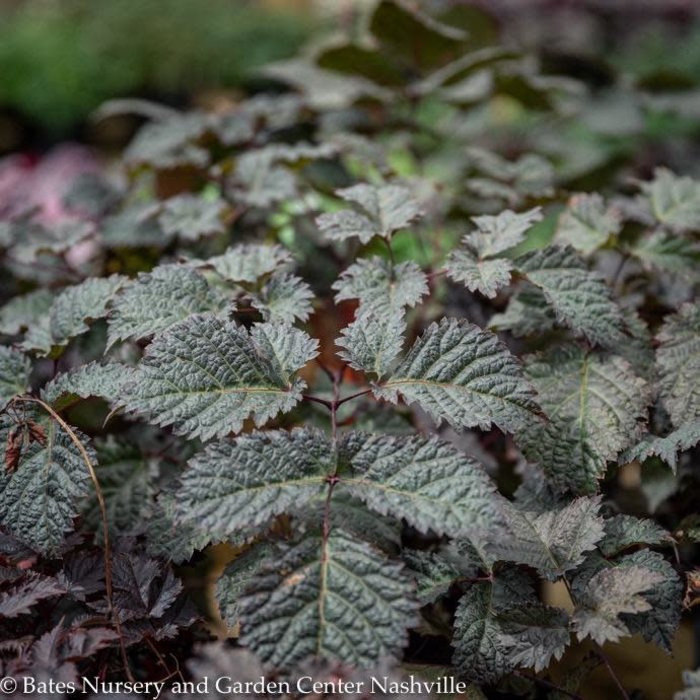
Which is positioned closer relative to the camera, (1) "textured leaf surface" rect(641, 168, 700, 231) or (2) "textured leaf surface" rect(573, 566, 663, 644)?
(2) "textured leaf surface" rect(573, 566, 663, 644)

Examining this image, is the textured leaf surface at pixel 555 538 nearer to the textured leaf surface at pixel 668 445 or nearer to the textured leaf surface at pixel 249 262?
the textured leaf surface at pixel 668 445

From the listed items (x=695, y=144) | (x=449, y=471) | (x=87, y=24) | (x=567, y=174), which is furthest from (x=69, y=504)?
(x=87, y=24)

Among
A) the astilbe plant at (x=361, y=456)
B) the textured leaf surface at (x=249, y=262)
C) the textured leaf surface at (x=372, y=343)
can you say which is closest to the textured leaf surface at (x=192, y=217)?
the astilbe plant at (x=361, y=456)

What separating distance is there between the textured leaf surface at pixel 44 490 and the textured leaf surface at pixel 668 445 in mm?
535

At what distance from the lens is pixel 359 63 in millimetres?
1468

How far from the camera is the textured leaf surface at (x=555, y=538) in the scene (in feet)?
2.40

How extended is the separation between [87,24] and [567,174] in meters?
3.43

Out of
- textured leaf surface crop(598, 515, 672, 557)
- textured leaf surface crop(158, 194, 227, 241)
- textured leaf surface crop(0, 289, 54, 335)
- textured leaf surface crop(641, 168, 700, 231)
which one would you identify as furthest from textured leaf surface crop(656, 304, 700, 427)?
textured leaf surface crop(0, 289, 54, 335)

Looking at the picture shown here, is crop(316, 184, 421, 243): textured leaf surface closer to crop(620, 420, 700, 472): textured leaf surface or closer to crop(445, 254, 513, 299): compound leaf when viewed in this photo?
crop(445, 254, 513, 299): compound leaf

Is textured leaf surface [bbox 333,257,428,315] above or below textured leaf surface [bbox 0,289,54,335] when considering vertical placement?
above

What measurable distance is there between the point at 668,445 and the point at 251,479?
401 millimetres

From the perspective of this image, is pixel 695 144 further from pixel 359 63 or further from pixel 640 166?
pixel 359 63

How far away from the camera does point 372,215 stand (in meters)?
0.96

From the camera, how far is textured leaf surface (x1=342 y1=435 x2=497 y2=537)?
655mm
